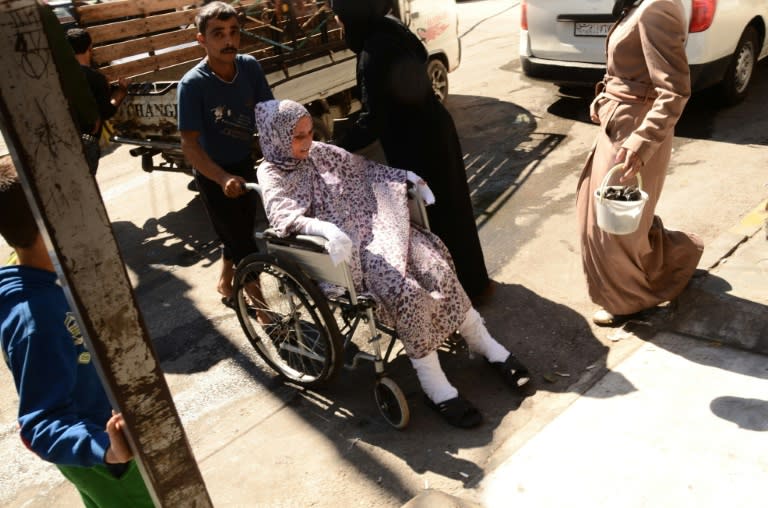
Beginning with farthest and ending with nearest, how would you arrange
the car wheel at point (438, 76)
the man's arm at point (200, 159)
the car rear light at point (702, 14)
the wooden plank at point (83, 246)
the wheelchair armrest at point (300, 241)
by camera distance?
the car wheel at point (438, 76) < the car rear light at point (702, 14) < the man's arm at point (200, 159) < the wheelchair armrest at point (300, 241) < the wooden plank at point (83, 246)

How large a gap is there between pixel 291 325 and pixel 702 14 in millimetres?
4778

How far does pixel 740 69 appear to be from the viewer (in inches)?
265

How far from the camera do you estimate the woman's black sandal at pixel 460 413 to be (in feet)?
11.0

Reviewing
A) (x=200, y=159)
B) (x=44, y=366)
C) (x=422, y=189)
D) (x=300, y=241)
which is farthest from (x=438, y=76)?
(x=44, y=366)

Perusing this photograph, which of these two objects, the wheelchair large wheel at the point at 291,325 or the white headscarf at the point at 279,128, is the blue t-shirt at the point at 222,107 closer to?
the white headscarf at the point at 279,128

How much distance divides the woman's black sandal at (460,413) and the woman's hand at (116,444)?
6.58 ft

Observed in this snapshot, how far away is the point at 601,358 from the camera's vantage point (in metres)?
3.68

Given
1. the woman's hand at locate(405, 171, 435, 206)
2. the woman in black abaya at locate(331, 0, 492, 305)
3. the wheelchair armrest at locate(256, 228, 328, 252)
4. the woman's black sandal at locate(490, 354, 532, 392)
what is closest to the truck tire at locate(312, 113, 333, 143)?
the woman in black abaya at locate(331, 0, 492, 305)

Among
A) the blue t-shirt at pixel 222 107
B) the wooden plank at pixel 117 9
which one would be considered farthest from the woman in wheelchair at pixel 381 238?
the wooden plank at pixel 117 9

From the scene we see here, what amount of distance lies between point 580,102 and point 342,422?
5.58 meters

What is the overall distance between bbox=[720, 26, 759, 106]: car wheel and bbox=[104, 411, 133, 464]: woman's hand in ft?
22.0

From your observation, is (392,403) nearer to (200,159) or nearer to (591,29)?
(200,159)

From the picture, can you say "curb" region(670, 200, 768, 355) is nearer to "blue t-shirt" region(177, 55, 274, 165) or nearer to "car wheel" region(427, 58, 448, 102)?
"blue t-shirt" region(177, 55, 274, 165)

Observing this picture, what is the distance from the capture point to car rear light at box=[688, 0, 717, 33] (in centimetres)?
607
